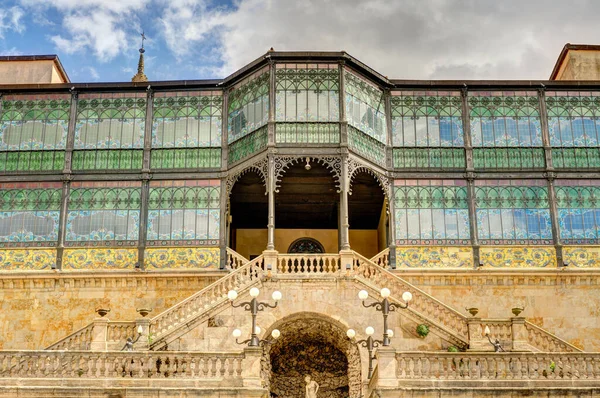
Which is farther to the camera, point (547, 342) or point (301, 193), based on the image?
point (301, 193)

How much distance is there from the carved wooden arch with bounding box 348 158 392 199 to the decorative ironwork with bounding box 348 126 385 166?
40 cm

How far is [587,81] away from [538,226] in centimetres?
619

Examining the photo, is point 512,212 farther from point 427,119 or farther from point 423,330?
point 423,330

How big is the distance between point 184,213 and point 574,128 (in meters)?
14.8

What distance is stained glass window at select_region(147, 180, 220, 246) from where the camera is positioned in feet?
100

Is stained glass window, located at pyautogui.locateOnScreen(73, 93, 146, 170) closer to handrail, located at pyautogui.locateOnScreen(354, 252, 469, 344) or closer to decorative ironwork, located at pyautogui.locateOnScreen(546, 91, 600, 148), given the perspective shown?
handrail, located at pyautogui.locateOnScreen(354, 252, 469, 344)

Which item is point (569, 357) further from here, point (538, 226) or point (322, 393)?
point (538, 226)

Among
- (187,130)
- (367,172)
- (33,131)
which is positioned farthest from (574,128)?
(33,131)

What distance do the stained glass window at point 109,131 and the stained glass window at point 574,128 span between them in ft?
50.3

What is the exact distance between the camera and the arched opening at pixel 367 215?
32.1 metres

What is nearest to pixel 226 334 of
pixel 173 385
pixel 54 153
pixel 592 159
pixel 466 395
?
pixel 173 385

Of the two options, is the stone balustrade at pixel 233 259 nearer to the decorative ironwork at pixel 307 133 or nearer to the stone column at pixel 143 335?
the decorative ironwork at pixel 307 133

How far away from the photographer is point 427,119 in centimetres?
3203

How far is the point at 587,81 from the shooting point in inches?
1277
